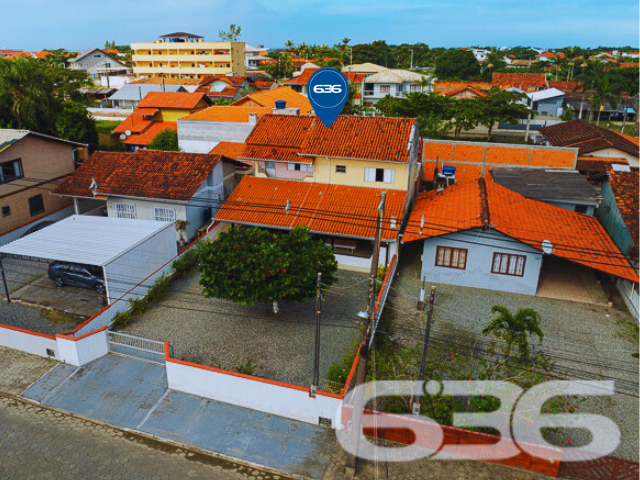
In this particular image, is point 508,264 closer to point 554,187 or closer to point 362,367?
point 554,187

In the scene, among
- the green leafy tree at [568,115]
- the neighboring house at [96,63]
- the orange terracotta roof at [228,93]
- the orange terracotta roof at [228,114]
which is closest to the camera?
the orange terracotta roof at [228,114]

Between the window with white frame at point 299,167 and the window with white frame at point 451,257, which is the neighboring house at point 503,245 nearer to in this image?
the window with white frame at point 451,257

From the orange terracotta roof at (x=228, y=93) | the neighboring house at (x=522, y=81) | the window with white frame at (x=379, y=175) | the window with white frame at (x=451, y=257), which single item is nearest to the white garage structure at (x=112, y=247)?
the window with white frame at (x=379, y=175)

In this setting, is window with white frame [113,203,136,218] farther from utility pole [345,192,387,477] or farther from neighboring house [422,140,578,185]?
neighboring house [422,140,578,185]

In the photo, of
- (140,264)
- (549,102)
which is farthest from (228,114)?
(549,102)

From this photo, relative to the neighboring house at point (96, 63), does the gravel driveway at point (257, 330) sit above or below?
below
